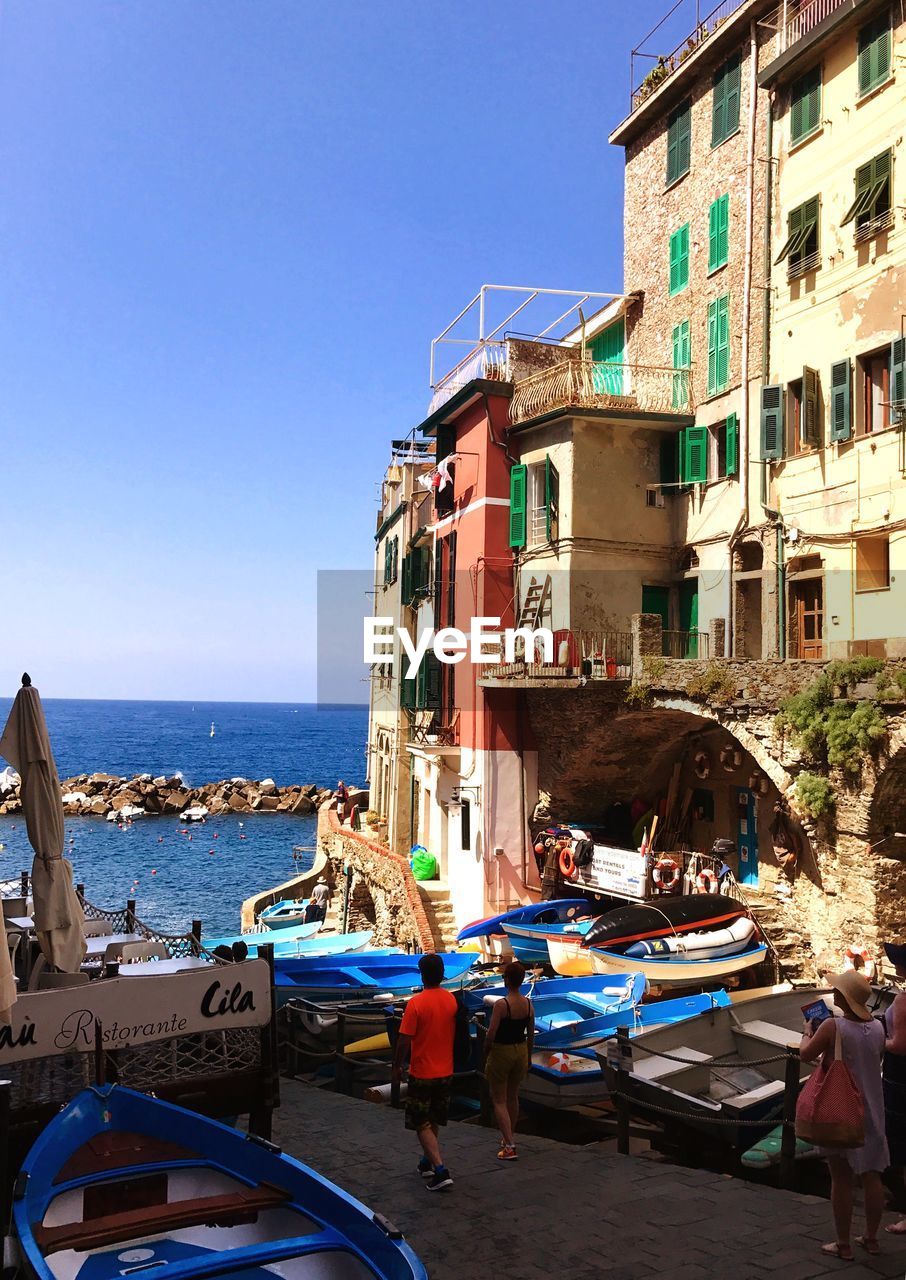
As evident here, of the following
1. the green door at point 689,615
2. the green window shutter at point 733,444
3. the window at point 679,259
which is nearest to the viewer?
the green window shutter at point 733,444

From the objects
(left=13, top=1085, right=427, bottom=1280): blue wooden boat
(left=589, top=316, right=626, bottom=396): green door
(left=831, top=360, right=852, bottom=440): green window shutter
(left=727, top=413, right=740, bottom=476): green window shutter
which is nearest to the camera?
(left=13, top=1085, right=427, bottom=1280): blue wooden boat

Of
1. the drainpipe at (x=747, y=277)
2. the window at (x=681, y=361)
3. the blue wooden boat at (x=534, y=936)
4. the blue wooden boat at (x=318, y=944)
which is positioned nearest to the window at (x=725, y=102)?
the drainpipe at (x=747, y=277)

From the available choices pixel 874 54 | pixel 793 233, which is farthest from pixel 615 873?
pixel 874 54

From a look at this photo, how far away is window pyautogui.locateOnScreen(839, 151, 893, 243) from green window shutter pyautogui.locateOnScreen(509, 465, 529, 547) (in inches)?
361

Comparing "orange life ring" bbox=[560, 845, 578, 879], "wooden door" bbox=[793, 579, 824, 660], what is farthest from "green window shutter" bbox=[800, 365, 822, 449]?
"orange life ring" bbox=[560, 845, 578, 879]

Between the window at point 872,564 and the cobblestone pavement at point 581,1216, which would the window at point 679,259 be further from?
the cobblestone pavement at point 581,1216

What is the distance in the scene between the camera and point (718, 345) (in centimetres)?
2341

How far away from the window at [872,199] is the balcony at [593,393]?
5.96m

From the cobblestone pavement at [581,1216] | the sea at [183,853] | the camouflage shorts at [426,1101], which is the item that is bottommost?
the sea at [183,853]

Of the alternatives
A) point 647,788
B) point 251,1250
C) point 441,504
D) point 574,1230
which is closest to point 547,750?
point 647,788

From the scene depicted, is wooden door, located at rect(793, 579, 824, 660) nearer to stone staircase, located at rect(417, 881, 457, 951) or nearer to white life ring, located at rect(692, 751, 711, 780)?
white life ring, located at rect(692, 751, 711, 780)

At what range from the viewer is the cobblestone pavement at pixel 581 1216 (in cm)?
615

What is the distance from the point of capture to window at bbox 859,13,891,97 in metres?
18.5

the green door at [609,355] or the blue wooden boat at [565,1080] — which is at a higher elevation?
the green door at [609,355]
